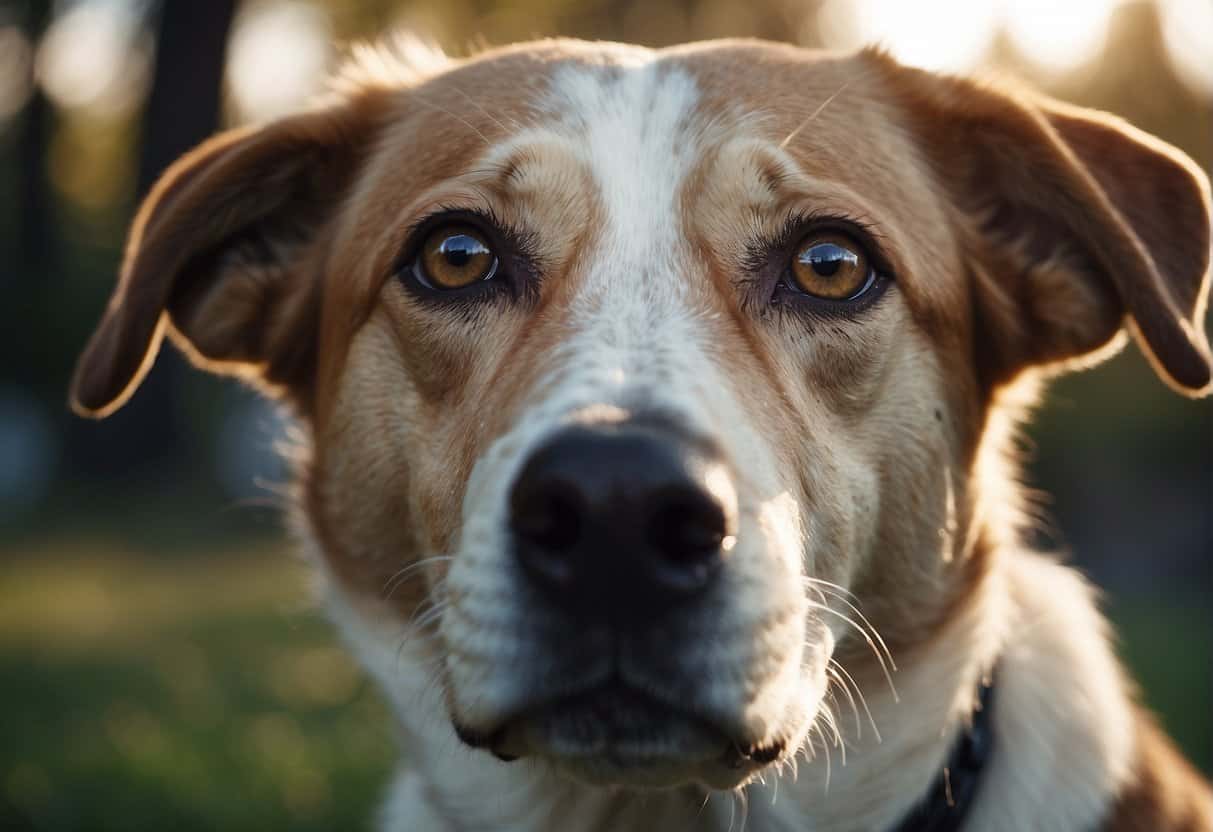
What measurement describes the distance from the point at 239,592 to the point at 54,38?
16031 mm

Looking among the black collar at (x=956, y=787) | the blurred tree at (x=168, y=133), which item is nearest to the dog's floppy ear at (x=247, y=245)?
the black collar at (x=956, y=787)

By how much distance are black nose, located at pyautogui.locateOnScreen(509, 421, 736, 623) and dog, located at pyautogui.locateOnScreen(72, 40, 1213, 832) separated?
8 centimetres

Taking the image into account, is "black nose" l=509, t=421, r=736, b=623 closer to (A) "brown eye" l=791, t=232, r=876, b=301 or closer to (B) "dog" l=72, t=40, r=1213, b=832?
(B) "dog" l=72, t=40, r=1213, b=832

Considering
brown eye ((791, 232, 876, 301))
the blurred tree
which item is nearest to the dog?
brown eye ((791, 232, 876, 301))

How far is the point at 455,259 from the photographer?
273 centimetres

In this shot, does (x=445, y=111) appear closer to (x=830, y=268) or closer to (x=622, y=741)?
(x=830, y=268)

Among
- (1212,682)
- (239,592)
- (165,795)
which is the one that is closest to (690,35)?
(239,592)

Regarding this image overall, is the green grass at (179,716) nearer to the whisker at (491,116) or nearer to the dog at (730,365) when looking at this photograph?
the dog at (730,365)

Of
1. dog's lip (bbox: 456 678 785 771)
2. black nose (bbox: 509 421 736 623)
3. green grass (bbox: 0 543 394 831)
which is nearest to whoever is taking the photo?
black nose (bbox: 509 421 736 623)

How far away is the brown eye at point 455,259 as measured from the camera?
2.70m

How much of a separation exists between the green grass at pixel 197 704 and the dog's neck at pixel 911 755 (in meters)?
0.88

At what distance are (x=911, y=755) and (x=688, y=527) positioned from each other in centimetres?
127

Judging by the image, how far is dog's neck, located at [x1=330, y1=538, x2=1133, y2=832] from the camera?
2.73 m

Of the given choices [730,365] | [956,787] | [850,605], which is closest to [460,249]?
[730,365]
